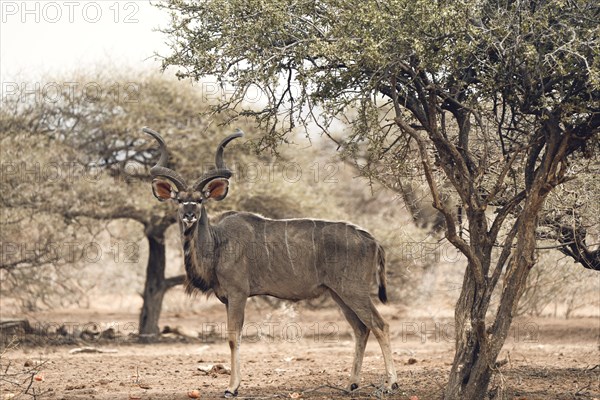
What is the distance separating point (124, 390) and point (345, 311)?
2343 mm

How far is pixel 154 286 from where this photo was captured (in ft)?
56.4

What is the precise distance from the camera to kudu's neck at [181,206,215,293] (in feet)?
30.3

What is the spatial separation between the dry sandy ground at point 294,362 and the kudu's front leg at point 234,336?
7.0 inches

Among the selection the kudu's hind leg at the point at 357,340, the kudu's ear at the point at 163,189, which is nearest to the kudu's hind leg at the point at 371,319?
the kudu's hind leg at the point at 357,340

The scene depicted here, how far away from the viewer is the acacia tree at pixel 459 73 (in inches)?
275

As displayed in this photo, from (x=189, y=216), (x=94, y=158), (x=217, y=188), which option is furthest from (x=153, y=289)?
(x=189, y=216)

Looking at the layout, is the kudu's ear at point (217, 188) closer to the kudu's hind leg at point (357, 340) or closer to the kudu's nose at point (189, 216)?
the kudu's nose at point (189, 216)

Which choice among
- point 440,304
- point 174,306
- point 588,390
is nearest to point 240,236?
point 588,390

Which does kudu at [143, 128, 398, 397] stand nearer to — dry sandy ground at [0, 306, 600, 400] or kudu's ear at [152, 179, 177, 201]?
kudu's ear at [152, 179, 177, 201]

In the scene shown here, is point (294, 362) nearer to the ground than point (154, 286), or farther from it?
nearer to the ground

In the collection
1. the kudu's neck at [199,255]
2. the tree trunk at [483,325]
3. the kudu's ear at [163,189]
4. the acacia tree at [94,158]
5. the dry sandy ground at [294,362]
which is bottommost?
the dry sandy ground at [294,362]

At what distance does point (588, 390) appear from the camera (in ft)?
29.2

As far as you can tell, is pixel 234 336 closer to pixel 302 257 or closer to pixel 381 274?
pixel 302 257

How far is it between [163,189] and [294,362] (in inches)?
168
